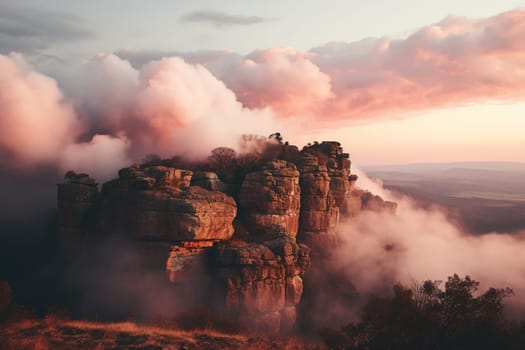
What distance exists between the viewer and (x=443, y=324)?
29.9 metres

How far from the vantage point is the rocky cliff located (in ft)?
170

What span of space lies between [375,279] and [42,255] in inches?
2884

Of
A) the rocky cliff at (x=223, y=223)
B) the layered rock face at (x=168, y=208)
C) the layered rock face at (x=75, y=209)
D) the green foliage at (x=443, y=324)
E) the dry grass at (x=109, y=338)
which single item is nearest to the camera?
the dry grass at (x=109, y=338)

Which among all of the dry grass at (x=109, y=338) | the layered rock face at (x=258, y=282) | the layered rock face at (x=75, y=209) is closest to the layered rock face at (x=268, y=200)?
the layered rock face at (x=258, y=282)

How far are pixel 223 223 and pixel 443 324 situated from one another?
3213 centimetres

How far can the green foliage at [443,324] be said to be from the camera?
2923 cm

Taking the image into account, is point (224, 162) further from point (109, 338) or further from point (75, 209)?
point (109, 338)

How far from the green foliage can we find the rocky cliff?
2439 centimetres

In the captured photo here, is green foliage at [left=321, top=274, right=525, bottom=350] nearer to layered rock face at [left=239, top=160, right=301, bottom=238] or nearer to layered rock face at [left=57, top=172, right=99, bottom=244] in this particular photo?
layered rock face at [left=239, top=160, right=301, bottom=238]

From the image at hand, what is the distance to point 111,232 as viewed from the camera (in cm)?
5941

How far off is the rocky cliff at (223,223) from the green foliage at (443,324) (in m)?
24.4

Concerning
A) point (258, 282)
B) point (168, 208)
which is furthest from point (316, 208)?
point (168, 208)

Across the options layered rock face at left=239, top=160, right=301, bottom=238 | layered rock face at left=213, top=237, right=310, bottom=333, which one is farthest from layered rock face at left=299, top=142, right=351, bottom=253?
layered rock face at left=213, top=237, right=310, bottom=333

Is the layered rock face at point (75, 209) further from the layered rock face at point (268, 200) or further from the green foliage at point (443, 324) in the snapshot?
the green foliage at point (443, 324)
